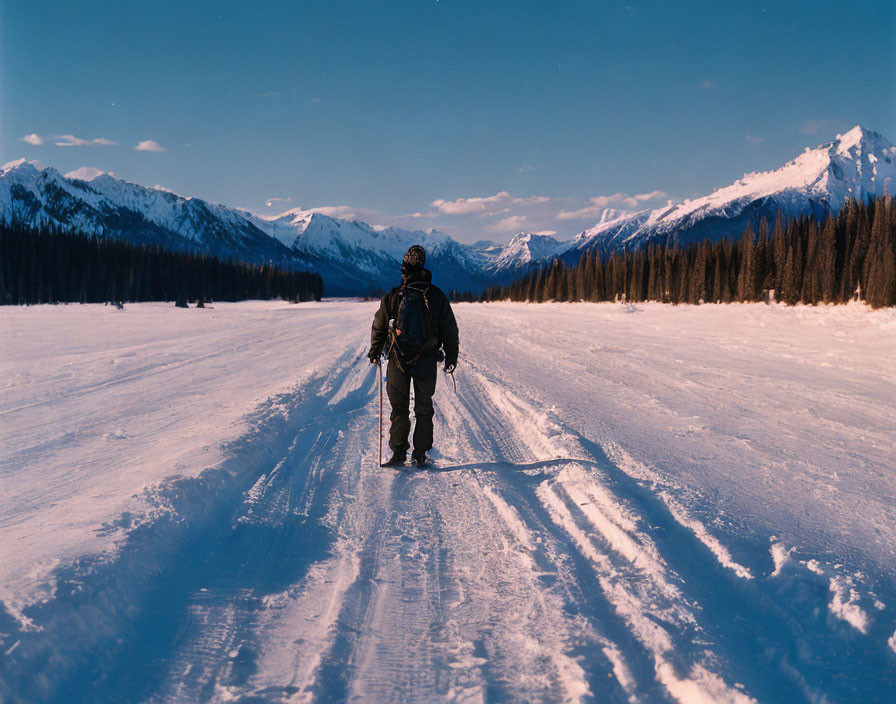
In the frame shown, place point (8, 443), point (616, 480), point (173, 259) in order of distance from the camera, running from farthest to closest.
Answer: point (173, 259)
point (8, 443)
point (616, 480)

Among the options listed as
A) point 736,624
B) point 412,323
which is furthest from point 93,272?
point 736,624

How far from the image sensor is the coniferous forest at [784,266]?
32.1 metres

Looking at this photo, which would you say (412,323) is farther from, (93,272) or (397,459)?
(93,272)

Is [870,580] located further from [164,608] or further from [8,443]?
[8,443]

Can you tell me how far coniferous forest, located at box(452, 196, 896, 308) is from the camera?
32112 millimetres

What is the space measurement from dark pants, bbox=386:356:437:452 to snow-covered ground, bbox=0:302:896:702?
1.22ft

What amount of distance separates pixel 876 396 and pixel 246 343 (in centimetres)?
1860

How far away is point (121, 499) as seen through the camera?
3857 mm

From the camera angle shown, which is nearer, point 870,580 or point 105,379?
point 870,580

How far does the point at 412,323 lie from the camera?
17.1 ft

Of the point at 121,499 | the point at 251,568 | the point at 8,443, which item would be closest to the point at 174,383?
the point at 8,443

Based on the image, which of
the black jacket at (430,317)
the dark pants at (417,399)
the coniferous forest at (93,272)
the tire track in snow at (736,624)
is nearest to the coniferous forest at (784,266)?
the black jacket at (430,317)

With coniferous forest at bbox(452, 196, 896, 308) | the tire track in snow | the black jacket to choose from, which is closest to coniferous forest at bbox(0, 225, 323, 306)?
coniferous forest at bbox(452, 196, 896, 308)

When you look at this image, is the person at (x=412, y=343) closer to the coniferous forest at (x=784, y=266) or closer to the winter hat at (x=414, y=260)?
the winter hat at (x=414, y=260)
